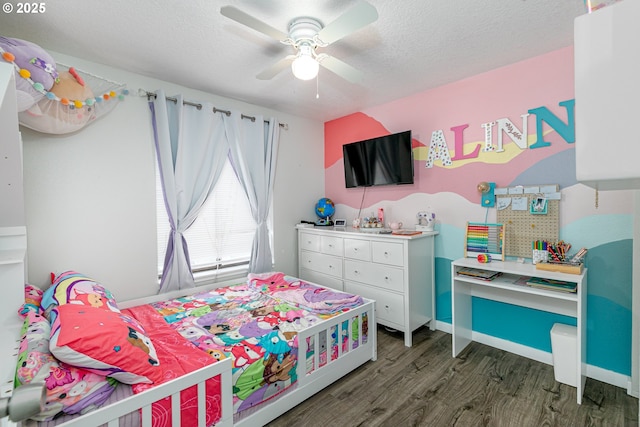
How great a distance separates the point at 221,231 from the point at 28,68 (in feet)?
6.46

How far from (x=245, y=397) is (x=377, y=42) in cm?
255

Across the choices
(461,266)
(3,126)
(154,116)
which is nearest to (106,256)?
(154,116)

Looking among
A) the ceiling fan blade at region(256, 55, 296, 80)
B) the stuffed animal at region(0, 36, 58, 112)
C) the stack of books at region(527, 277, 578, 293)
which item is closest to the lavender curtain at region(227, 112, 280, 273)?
the ceiling fan blade at region(256, 55, 296, 80)

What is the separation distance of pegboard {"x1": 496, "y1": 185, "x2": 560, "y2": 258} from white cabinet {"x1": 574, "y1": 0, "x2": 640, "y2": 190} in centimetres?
242

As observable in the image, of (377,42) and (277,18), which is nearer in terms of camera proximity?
(277,18)

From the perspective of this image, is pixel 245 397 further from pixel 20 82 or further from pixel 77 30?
pixel 77 30

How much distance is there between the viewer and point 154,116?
2.77 m

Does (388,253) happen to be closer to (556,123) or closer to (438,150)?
(438,150)

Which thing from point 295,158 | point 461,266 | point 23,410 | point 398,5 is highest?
point 398,5

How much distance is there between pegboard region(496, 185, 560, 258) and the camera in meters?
2.40

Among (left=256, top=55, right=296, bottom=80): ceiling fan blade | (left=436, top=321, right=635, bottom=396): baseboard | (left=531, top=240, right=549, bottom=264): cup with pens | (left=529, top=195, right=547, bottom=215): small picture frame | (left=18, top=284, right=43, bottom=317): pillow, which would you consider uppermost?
(left=256, top=55, right=296, bottom=80): ceiling fan blade

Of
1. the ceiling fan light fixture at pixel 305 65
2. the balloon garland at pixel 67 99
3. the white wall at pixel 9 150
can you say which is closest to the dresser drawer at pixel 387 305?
the ceiling fan light fixture at pixel 305 65

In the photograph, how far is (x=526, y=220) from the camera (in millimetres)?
2537

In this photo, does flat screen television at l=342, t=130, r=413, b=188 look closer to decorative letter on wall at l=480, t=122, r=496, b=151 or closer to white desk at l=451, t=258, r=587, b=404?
decorative letter on wall at l=480, t=122, r=496, b=151
